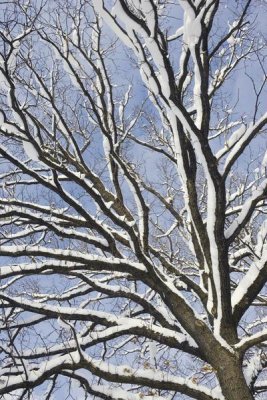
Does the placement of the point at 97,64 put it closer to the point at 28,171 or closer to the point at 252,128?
the point at 28,171

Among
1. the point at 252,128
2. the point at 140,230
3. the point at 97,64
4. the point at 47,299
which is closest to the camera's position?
the point at 252,128

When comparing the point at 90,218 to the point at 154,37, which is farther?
the point at 90,218

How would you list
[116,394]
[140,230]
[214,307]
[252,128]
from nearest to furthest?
1. [116,394]
2. [252,128]
3. [214,307]
4. [140,230]

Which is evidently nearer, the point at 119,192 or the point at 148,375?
the point at 148,375

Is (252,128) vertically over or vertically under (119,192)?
under

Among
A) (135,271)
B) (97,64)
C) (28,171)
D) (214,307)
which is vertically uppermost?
(97,64)

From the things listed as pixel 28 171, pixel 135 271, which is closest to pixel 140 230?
pixel 135 271

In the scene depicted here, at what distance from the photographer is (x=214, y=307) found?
197 inches

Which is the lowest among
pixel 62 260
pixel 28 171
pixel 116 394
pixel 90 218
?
pixel 116 394

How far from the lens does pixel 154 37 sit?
15.2 ft

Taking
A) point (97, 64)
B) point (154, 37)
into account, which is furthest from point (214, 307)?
A: point (97, 64)

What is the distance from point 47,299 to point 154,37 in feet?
14.1

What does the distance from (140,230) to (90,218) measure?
2.62 feet

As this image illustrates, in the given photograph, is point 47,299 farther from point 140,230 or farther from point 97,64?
point 97,64
